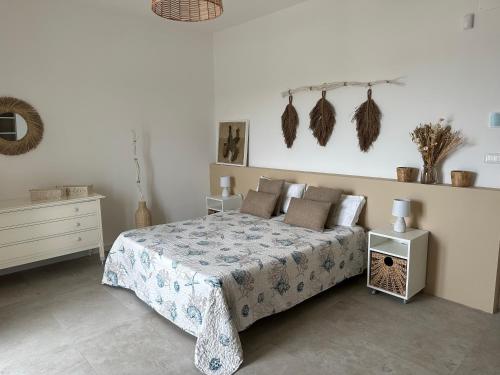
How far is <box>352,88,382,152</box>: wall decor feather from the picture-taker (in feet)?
11.2

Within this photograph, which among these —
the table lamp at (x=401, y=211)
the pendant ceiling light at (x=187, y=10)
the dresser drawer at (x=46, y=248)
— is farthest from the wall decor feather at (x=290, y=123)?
the dresser drawer at (x=46, y=248)

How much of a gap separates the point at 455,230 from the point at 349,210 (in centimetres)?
88

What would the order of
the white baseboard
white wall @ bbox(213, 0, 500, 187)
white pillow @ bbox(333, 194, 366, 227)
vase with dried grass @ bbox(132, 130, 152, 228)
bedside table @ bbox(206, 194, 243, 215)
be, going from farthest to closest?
bedside table @ bbox(206, 194, 243, 215), vase with dried grass @ bbox(132, 130, 152, 228), the white baseboard, white pillow @ bbox(333, 194, 366, 227), white wall @ bbox(213, 0, 500, 187)

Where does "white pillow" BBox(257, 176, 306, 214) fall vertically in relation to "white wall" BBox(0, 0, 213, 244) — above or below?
below

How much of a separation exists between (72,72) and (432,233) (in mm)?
3868

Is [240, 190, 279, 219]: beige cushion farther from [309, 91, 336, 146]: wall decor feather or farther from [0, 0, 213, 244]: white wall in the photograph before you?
[0, 0, 213, 244]: white wall

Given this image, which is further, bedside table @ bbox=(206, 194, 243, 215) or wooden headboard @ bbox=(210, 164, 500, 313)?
bedside table @ bbox=(206, 194, 243, 215)

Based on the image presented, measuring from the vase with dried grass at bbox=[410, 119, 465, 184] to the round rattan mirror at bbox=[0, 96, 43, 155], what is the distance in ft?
11.9

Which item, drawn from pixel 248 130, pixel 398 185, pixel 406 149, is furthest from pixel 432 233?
pixel 248 130

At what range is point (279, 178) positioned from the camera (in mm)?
4223

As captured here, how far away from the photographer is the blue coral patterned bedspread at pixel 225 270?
2.17 meters

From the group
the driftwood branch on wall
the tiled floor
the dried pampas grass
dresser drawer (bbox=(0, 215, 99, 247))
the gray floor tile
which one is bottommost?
the gray floor tile

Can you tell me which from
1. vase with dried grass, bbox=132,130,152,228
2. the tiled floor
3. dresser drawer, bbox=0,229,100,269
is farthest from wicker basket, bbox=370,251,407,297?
dresser drawer, bbox=0,229,100,269

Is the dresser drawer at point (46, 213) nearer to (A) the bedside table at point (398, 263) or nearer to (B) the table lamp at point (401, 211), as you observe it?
(A) the bedside table at point (398, 263)
